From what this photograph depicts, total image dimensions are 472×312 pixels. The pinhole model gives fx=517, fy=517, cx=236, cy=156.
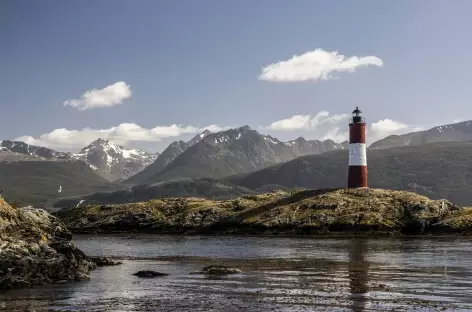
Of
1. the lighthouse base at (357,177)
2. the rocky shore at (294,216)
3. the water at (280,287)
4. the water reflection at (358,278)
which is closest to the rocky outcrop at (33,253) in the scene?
the water at (280,287)

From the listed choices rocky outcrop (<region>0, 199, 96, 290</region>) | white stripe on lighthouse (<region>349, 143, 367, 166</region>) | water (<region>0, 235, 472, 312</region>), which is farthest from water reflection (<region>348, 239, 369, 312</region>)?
white stripe on lighthouse (<region>349, 143, 367, 166</region>)

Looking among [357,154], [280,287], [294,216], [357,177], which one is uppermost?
[357,154]

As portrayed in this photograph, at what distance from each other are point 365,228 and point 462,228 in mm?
22349

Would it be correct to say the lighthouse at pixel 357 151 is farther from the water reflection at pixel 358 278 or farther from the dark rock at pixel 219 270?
the dark rock at pixel 219 270

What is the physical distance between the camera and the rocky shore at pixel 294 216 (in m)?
128

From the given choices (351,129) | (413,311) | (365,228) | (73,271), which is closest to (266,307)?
(413,311)

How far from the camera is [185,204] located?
169 m

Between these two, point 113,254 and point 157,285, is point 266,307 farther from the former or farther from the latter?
point 113,254

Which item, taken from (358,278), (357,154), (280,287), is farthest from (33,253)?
(357,154)

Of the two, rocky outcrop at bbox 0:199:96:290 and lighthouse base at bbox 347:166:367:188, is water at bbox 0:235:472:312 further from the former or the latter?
lighthouse base at bbox 347:166:367:188

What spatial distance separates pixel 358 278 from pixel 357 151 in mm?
102960

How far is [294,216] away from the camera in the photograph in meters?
138

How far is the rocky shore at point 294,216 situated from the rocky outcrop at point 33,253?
270 ft

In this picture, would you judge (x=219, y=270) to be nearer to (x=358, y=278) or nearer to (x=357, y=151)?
(x=358, y=278)
